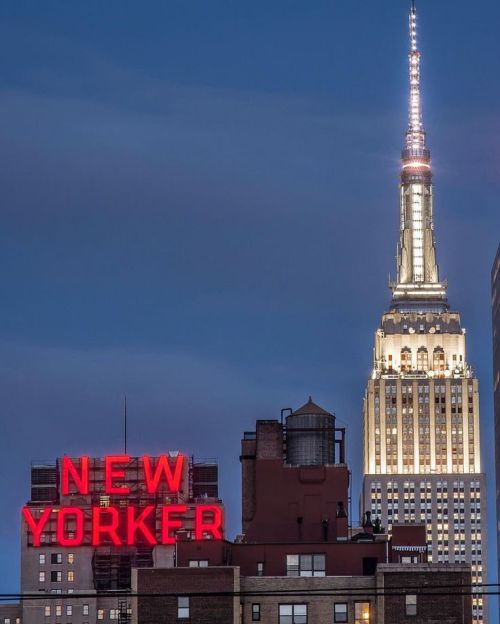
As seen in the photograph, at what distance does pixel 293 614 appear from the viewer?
152375 millimetres

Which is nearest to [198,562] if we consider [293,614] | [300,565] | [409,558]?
[300,565]

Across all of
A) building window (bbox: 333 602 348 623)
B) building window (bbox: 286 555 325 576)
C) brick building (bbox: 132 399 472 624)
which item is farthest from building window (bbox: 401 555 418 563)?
building window (bbox: 333 602 348 623)

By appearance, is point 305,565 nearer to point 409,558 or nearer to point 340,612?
point 340,612

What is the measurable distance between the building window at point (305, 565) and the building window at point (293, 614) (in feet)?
33.2

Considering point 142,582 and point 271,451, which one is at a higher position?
point 271,451

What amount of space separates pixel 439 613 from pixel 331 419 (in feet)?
143

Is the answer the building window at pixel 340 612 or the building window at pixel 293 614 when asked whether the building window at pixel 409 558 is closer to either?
the building window at pixel 340 612

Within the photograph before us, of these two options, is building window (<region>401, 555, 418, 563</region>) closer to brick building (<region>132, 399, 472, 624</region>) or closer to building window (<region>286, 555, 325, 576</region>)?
brick building (<region>132, 399, 472, 624</region>)

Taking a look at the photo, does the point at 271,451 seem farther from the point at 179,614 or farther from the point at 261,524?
the point at 179,614

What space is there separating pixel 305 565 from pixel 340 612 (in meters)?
11.6

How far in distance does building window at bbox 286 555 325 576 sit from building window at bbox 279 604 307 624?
1013 centimetres

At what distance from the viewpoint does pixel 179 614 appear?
151500 mm

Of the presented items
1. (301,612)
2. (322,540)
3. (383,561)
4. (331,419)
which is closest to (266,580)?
(301,612)

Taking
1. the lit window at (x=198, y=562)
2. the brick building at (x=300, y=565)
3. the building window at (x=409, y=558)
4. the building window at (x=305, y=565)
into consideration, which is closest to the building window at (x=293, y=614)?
the brick building at (x=300, y=565)
